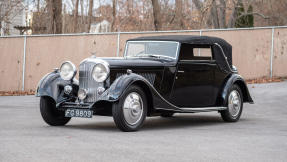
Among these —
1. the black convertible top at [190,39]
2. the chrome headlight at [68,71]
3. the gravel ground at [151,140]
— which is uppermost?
the black convertible top at [190,39]

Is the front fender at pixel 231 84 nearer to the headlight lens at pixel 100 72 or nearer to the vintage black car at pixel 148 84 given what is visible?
the vintage black car at pixel 148 84

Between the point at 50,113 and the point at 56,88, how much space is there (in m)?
0.47

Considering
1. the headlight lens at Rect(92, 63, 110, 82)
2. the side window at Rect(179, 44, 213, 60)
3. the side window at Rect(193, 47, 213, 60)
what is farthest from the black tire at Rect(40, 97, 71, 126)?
the side window at Rect(193, 47, 213, 60)

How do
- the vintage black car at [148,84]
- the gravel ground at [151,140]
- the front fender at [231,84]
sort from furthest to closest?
the front fender at [231,84], the vintage black car at [148,84], the gravel ground at [151,140]

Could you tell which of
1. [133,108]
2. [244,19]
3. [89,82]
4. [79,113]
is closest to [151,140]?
[133,108]

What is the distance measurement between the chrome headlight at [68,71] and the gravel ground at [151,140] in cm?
89

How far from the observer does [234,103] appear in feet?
37.3

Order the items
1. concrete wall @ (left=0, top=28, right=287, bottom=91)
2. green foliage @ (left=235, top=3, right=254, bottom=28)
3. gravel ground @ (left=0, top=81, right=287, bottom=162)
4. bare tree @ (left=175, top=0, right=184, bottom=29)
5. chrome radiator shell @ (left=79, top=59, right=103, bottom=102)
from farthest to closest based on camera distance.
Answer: green foliage @ (left=235, top=3, right=254, bottom=28), bare tree @ (left=175, top=0, right=184, bottom=29), concrete wall @ (left=0, top=28, right=287, bottom=91), chrome radiator shell @ (left=79, top=59, right=103, bottom=102), gravel ground @ (left=0, top=81, right=287, bottom=162)

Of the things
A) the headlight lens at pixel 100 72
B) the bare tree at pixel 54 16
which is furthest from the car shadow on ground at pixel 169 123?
the bare tree at pixel 54 16

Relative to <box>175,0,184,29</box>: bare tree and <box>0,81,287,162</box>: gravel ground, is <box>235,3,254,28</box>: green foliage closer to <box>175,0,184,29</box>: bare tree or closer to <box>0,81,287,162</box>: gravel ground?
<box>175,0,184,29</box>: bare tree

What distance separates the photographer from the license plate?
8.96m

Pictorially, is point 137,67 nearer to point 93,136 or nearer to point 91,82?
point 91,82

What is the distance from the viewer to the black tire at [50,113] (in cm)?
988

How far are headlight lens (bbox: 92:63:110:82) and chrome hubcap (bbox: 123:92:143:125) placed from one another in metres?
0.54
